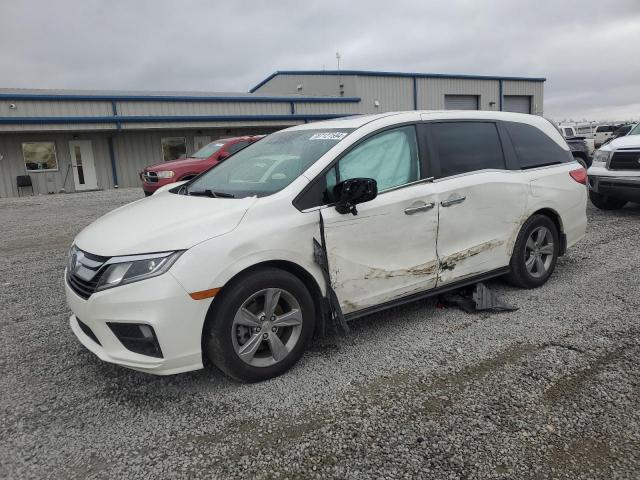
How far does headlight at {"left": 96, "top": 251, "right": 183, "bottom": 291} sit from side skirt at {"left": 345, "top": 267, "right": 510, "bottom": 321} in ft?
4.54

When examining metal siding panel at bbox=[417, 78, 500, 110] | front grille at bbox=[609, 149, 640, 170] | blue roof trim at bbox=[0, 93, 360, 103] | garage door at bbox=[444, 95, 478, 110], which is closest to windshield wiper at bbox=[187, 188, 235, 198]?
front grille at bbox=[609, 149, 640, 170]

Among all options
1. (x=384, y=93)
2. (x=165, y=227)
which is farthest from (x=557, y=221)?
(x=384, y=93)

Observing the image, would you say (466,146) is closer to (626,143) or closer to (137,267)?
(137,267)

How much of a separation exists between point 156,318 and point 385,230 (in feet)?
5.79

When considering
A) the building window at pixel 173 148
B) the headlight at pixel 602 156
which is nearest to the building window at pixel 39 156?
the building window at pixel 173 148

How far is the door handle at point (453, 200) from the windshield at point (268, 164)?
38.8 inches

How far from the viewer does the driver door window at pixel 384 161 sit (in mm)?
3787

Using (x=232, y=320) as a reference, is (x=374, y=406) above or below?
below

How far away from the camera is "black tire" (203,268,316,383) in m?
3.11

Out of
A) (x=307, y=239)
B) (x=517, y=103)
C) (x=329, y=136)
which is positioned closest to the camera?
(x=307, y=239)

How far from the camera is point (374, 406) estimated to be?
9.99 feet

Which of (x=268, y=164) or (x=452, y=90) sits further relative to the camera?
(x=452, y=90)

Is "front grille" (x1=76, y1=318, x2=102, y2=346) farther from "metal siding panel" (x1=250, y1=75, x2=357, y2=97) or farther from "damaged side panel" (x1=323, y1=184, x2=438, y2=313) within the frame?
"metal siding panel" (x1=250, y1=75, x2=357, y2=97)

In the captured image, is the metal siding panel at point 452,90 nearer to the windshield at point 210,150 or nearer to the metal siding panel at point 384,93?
the metal siding panel at point 384,93
